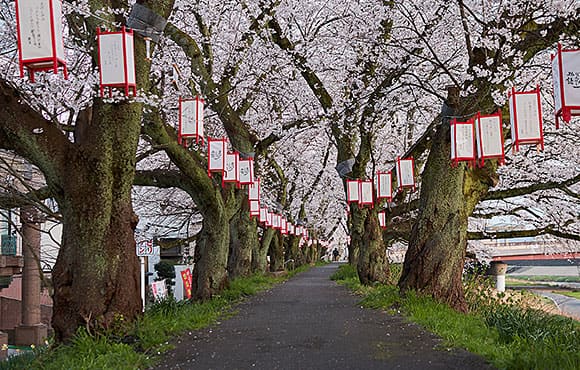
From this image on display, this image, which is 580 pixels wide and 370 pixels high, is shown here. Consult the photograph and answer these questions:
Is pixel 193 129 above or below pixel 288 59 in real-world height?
below

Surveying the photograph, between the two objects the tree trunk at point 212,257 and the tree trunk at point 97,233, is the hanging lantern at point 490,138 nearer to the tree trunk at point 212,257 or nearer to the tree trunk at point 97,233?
the tree trunk at point 97,233

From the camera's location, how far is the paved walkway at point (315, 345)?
6.74 m

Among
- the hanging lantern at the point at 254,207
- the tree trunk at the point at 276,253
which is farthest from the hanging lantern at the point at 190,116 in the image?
the tree trunk at the point at 276,253

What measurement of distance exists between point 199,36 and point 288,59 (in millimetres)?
2398

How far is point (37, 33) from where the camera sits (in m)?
6.02

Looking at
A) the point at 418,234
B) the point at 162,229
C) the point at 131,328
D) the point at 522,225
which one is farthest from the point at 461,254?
the point at 162,229

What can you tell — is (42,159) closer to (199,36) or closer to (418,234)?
(418,234)

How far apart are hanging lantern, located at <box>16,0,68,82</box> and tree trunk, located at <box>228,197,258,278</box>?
1339 cm

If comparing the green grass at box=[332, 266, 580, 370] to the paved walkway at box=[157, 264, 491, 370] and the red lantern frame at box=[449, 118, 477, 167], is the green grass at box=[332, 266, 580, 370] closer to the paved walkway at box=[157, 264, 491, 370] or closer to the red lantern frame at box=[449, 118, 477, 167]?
the paved walkway at box=[157, 264, 491, 370]

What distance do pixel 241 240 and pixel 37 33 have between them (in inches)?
555

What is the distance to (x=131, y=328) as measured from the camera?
7.85 metres

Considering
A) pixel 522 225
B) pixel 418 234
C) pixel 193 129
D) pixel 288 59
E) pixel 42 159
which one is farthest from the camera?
pixel 522 225

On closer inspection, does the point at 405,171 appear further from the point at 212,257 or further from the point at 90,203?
the point at 90,203

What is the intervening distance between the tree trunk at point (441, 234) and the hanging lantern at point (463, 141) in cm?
104
